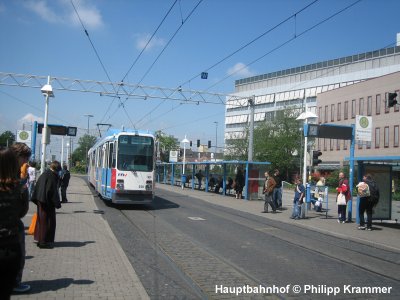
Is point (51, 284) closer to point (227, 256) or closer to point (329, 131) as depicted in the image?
point (227, 256)

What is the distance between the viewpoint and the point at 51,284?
6570 mm

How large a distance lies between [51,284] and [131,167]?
1317 cm

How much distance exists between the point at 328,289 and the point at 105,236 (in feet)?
20.0

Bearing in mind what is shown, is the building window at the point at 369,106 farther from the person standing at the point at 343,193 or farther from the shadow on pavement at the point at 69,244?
the shadow on pavement at the point at 69,244

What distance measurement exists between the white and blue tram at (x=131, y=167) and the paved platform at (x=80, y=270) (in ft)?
24.1

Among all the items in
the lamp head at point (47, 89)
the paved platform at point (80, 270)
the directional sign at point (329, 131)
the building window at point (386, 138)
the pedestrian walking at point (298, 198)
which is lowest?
the paved platform at point (80, 270)

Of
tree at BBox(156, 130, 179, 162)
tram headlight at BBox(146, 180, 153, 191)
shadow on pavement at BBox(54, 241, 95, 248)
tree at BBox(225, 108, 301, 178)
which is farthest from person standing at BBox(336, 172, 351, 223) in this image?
tree at BBox(156, 130, 179, 162)

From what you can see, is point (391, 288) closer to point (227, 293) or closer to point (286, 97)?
point (227, 293)

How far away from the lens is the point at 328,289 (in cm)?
714

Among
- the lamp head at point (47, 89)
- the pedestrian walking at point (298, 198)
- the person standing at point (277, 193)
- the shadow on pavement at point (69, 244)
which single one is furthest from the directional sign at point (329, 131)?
the shadow on pavement at point (69, 244)

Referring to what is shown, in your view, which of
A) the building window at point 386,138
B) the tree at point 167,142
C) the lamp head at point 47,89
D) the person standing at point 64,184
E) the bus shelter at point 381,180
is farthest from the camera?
the tree at point 167,142

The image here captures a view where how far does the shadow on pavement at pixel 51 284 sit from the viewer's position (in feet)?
20.6

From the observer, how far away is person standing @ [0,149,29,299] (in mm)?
3811

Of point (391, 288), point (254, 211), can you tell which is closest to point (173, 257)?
point (391, 288)
